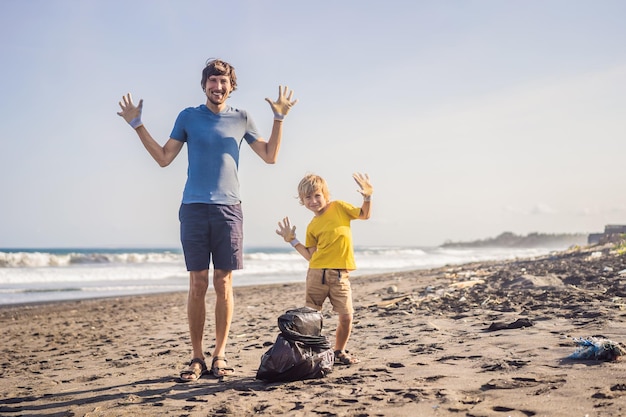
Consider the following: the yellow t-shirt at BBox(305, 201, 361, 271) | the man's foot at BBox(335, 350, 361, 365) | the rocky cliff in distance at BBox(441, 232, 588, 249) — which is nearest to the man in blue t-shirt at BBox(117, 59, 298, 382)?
the yellow t-shirt at BBox(305, 201, 361, 271)

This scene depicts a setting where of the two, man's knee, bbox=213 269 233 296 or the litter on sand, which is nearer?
the litter on sand

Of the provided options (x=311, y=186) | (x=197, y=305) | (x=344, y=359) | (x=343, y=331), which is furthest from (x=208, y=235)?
(x=344, y=359)

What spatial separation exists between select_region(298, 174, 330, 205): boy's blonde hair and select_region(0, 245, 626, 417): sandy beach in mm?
1368

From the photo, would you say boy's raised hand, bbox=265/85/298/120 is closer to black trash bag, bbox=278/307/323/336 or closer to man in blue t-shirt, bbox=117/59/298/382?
man in blue t-shirt, bbox=117/59/298/382

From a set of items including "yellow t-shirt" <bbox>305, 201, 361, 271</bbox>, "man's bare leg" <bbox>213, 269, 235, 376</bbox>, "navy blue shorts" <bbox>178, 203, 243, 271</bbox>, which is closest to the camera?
"navy blue shorts" <bbox>178, 203, 243, 271</bbox>

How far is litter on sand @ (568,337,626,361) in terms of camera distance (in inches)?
125

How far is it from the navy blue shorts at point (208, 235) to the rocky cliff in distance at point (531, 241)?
183ft

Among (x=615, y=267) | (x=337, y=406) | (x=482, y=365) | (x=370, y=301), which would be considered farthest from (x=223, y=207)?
(x=615, y=267)

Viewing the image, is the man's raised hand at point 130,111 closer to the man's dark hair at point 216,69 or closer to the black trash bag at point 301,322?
the man's dark hair at point 216,69

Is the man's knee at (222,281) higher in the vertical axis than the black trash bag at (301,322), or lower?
higher

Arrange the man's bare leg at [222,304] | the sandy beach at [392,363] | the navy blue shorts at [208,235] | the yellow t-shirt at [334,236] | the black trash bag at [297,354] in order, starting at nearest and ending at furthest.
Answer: the sandy beach at [392,363] → the black trash bag at [297,354] → the navy blue shorts at [208,235] → the man's bare leg at [222,304] → the yellow t-shirt at [334,236]

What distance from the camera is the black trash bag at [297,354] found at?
3506 mm

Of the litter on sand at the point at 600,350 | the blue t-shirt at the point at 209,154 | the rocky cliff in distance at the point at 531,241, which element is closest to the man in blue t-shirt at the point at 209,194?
the blue t-shirt at the point at 209,154

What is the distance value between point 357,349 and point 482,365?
53.5 inches
